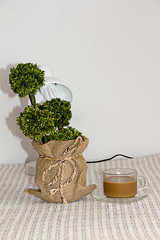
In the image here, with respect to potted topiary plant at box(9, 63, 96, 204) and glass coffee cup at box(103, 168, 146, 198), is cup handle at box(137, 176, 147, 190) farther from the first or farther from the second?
potted topiary plant at box(9, 63, 96, 204)

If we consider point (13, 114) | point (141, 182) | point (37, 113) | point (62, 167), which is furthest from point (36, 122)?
point (13, 114)

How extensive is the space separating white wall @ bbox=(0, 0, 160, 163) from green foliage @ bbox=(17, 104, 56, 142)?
67 centimetres

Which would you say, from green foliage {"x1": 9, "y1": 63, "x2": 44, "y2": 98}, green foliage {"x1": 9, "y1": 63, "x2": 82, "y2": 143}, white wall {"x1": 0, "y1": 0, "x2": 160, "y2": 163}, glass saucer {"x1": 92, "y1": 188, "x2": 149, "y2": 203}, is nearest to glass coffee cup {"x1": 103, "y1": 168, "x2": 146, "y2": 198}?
glass saucer {"x1": 92, "y1": 188, "x2": 149, "y2": 203}

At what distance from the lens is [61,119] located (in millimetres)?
973

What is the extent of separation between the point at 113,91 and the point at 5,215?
84cm

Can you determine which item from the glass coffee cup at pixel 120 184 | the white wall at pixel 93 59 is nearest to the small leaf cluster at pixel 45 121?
the glass coffee cup at pixel 120 184

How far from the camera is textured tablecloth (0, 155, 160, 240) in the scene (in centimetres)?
76

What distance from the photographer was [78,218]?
2.78 ft

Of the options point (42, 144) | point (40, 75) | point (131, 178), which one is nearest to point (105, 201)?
point (131, 178)

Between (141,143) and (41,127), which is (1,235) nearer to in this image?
(41,127)

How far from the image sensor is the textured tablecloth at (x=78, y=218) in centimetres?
76

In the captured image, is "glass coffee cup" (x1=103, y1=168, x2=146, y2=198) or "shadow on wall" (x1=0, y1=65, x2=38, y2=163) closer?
"glass coffee cup" (x1=103, y1=168, x2=146, y2=198)

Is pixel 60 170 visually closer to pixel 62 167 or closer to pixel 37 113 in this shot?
pixel 62 167

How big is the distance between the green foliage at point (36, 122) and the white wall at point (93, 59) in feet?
2.18
